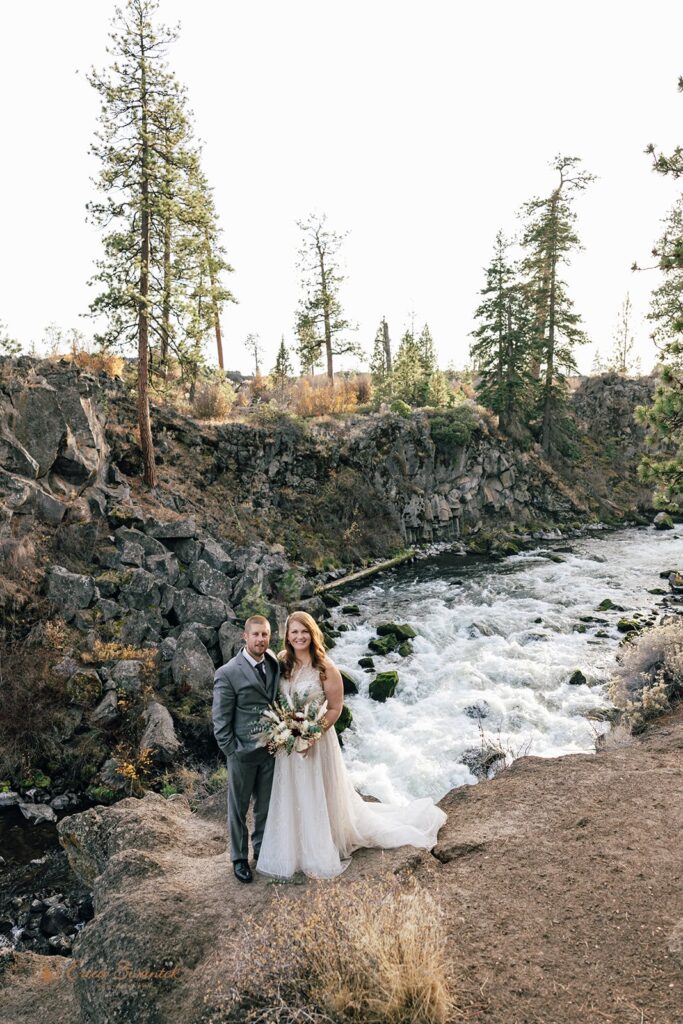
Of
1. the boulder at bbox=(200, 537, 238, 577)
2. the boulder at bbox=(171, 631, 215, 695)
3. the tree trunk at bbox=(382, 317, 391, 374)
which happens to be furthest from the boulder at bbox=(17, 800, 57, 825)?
the tree trunk at bbox=(382, 317, 391, 374)

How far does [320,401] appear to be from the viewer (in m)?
34.9

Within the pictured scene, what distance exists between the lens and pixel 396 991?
12.2ft

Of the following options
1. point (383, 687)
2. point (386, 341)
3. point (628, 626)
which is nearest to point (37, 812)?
point (383, 687)

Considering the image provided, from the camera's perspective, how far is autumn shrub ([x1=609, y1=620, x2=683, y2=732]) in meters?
10.5

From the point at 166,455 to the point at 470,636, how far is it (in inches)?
555

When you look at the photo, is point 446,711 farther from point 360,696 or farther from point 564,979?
point 564,979

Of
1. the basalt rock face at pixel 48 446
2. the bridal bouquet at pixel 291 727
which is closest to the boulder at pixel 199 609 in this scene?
the basalt rock face at pixel 48 446

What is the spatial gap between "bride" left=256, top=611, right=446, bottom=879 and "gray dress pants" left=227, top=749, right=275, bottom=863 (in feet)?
0.61

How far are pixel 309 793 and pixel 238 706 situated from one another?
1.11 m

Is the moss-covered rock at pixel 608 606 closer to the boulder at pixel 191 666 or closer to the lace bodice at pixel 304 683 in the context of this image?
the boulder at pixel 191 666

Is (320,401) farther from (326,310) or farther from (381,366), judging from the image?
(381,366)

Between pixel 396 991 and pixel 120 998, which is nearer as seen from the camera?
pixel 396 991

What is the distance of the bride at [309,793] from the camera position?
5.59m

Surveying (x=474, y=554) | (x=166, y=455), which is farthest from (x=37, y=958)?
(x=474, y=554)
